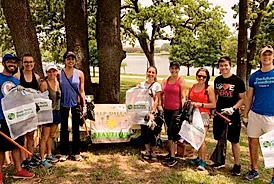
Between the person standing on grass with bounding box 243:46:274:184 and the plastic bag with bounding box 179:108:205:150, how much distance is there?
0.69m

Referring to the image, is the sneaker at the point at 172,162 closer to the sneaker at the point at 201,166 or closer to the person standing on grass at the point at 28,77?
the sneaker at the point at 201,166

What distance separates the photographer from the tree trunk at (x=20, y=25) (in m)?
5.86

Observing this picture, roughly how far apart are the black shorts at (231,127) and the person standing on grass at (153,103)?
37.5 inches

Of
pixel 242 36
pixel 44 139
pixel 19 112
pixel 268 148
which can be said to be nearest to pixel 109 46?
pixel 44 139

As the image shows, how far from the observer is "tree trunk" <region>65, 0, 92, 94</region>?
23.6 feet

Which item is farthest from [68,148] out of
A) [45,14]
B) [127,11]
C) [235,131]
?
[127,11]

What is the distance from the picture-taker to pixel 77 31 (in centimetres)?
724

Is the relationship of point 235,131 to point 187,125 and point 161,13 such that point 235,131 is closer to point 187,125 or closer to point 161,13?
point 187,125

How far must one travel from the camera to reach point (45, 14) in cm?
1683

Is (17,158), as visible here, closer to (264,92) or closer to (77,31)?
(264,92)

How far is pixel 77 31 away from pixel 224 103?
161 inches

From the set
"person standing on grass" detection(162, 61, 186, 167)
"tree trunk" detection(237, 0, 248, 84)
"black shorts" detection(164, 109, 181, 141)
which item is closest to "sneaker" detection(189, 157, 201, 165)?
"person standing on grass" detection(162, 61, 186, 167)

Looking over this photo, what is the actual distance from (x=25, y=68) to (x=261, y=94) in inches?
127

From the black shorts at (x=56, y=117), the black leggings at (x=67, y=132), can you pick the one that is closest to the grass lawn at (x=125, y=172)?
the black leggings at (x=67, y=132)
